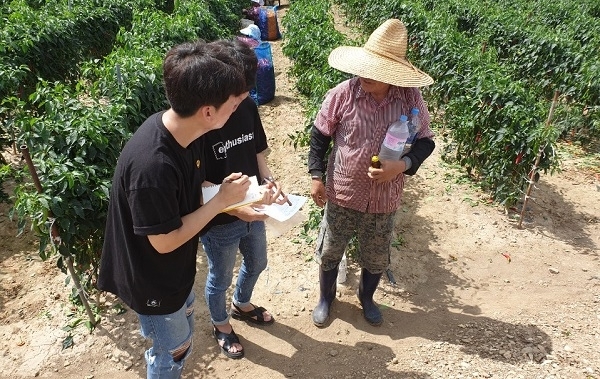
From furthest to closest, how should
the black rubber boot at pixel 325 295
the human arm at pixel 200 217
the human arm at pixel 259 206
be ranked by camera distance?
the black rubber boot at pixel 325 295 < the human arm at pixel 259 206 < the human arm at pixel 200 217

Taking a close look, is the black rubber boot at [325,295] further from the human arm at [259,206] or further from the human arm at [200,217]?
the human arm at [200,217]

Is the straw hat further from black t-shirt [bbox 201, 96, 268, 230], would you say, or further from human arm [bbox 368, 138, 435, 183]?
black t-shirt [bbox 201, 96, 268, 230]

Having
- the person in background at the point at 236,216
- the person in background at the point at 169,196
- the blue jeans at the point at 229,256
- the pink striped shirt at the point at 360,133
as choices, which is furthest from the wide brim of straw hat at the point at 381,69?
the blue jeans at the point at 229,256

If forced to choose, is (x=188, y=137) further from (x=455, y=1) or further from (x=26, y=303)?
(x=455, y=1)

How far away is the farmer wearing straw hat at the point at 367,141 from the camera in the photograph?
8.24 feet

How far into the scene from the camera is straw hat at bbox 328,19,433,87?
239cm

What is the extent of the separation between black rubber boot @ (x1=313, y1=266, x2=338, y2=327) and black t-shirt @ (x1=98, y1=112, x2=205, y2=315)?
4.46 feet

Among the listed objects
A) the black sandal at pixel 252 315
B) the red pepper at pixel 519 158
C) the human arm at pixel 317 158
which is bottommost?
the black sandal at pixel 252 315

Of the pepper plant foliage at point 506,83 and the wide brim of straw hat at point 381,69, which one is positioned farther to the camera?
the pepper plant foliage at point 506,83

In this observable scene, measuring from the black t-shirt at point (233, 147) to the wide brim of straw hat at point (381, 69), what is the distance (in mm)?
623

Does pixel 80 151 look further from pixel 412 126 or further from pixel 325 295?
pixel 412 126

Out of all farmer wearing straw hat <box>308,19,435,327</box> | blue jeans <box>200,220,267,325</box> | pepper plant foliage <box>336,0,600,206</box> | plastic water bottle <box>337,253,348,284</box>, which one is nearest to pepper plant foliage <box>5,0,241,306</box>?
blue jeans <box>200,220,267,325</box>

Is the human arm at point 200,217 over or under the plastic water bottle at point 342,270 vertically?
over

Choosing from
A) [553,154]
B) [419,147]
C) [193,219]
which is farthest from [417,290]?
[193,219]
